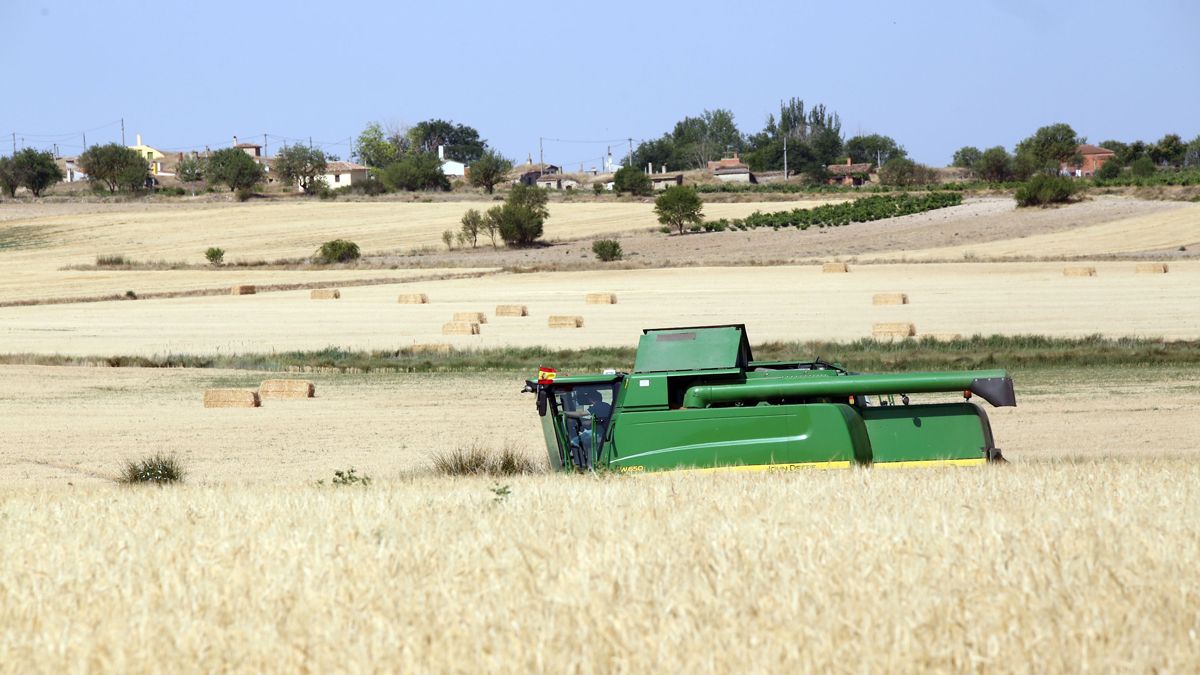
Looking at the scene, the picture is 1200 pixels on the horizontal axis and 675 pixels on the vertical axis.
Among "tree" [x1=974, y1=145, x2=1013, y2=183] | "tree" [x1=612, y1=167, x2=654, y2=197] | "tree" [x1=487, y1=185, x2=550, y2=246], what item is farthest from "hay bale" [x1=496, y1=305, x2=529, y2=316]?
"tree" [x1=974, y1=145, x2=1013, y2=183]

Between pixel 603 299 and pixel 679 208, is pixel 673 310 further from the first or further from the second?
pixel 679 208

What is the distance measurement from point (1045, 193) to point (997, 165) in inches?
3159

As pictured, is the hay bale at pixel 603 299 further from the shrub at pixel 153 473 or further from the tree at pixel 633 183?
the tree at pixel 633 183

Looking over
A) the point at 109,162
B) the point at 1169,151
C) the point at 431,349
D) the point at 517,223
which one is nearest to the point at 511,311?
the point at 431,349

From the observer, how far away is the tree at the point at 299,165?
184 m

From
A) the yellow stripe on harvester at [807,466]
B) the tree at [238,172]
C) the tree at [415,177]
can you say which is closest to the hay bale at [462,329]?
the yellow stripe on harvester at [807,466]

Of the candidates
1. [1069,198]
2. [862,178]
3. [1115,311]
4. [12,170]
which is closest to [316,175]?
[12,170]

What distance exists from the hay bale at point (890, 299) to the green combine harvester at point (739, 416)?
116 feet

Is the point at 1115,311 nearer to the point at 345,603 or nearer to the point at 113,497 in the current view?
the point at 113,497

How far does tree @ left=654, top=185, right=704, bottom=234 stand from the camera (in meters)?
94.8

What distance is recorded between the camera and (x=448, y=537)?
948cm

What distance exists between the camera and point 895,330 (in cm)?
3884

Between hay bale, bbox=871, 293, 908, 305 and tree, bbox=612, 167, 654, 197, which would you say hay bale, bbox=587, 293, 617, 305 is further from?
tree, bbox=612, 167, 654, 197

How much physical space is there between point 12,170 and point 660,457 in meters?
162
